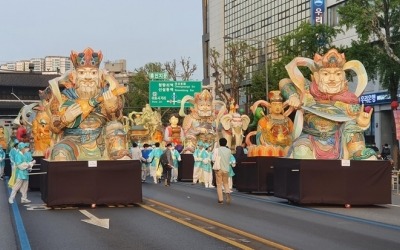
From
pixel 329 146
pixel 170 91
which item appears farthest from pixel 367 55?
pixel 170 91

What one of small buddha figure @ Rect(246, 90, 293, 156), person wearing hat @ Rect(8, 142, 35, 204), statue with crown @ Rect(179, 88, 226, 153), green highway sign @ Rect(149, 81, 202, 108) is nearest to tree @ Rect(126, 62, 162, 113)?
green highway sign @ Rect(149, 81, 202, 108)

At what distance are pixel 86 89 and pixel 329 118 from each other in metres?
6.66

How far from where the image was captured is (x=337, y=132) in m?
19.6

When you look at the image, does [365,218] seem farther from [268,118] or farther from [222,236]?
[268,118]

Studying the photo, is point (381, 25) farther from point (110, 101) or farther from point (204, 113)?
point (110, 101)

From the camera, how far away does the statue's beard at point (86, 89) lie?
18797 millimetres

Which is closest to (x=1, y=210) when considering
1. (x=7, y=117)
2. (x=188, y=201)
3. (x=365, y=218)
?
(x=188, y=201)

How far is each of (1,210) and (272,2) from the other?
1991 inches

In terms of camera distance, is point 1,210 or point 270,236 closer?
point 270,236

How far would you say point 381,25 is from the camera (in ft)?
100

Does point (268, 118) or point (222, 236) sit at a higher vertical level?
point (268, 118)

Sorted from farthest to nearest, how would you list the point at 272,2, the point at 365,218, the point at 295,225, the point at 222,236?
1. the point at 272,2
2. the point at 365,218
3. the point at 295,225
4. the point at 222,236

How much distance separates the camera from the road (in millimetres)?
11539

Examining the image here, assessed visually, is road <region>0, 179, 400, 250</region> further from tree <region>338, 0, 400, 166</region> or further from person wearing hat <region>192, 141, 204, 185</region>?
tree <region>338, 0, 400, 166</region>
